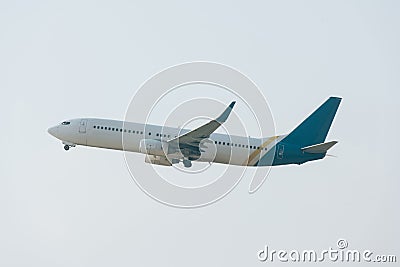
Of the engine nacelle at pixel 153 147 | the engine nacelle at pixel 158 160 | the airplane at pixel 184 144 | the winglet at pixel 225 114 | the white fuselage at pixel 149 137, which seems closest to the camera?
the winglet at pixel 225 114

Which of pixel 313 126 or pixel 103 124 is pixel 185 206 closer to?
pixel 103 124

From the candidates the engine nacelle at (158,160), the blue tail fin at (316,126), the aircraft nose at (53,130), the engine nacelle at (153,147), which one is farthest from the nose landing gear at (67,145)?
the blue tail fin at (316,126)

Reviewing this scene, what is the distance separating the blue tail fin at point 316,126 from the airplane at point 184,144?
0.10 meters

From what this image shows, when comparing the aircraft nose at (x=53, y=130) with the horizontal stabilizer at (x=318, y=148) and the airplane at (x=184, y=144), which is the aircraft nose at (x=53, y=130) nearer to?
the airplane at (x=184, y=144)

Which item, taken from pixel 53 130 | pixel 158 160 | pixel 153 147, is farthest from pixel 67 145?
pixel 153 147

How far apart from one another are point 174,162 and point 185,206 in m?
4.57

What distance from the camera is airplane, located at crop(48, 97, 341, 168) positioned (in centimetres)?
4778

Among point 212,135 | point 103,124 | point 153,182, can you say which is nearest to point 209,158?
point 212,135

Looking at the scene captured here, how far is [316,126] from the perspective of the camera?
5162 centimetres

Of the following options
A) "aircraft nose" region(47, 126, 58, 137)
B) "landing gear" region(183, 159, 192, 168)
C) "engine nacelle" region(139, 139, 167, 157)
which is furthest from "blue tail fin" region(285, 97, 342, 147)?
"aircraft nose" region(47, 126, 58, 137)

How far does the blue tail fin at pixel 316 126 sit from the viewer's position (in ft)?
167

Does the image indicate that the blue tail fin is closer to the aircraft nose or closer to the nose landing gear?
the nose landing gear

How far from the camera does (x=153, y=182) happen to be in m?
47.7

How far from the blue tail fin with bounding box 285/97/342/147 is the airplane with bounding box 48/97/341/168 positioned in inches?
4.0
